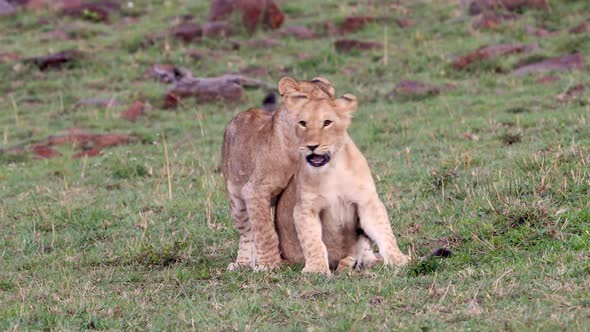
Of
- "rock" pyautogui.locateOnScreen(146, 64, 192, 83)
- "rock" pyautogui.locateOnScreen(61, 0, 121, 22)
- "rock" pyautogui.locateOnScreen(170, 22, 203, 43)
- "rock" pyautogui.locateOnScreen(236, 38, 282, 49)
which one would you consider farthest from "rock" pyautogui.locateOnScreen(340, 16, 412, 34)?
"rock" pyautogui.locateOnScreen(61, 0, 121, 22)

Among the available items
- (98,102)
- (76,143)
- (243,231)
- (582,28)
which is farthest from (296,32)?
(243,231)

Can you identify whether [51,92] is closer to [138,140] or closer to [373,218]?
[138,140]

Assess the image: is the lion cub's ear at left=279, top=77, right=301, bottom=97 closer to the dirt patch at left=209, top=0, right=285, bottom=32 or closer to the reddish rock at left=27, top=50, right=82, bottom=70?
the reddish rock at left=27, top=50, right=82, bottom=70

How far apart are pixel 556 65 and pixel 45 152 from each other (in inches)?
293

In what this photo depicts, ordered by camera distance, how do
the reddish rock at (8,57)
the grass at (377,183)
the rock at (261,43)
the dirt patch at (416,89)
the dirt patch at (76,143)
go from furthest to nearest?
the rock at (261,43), the reddish rock at (8,57), the dirt patch at (416,89), the dirt patch at (76,143), the grass at (377,183)

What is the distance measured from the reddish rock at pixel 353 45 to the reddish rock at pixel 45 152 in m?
6.05

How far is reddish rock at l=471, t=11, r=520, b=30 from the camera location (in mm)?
17594

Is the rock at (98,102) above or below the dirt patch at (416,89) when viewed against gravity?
below

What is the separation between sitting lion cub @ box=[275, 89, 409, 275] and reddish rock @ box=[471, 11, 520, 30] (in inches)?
A: 458

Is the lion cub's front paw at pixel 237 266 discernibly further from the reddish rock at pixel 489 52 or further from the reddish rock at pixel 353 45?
the reddish rock at pixel 353 45

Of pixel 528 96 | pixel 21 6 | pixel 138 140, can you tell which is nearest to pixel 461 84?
pixel 528 96

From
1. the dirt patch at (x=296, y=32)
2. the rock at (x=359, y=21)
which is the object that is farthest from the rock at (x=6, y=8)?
the rock at (x=359, y=21)

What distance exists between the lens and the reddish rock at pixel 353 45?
1722 centimetres

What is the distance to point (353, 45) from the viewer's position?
17328mm
